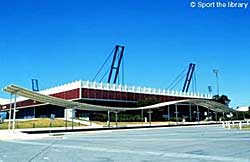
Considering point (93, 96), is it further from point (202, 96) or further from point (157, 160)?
point (157, 160)

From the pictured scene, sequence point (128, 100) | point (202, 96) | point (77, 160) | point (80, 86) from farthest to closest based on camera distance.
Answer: point (202, 96) < point (128, 100) < point (80, 86) < point (77, 160)

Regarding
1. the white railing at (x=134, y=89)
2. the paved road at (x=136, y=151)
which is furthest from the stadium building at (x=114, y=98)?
the paved road at (x=136, y=151)

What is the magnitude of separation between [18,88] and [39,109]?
6448cm

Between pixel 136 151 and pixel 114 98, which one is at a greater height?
pixel 114 98

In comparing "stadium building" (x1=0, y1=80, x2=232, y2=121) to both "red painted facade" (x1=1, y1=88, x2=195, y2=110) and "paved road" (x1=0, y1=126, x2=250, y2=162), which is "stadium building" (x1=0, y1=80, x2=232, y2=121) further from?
"paved road" (x1=0, y1=126, x2=250, y2=162)

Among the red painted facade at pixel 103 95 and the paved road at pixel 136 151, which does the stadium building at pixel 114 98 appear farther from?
the paved road at pixel 136 151

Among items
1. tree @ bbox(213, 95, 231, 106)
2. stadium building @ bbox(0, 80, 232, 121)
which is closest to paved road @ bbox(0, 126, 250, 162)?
stadium building @ bbox(0, 80, 232, 121)

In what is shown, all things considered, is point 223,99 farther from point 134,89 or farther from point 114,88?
point 114,88

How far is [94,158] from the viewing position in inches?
496

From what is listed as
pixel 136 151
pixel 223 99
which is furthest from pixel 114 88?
pixel 136 151

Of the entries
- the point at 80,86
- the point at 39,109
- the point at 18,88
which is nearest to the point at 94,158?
the point at 18,88

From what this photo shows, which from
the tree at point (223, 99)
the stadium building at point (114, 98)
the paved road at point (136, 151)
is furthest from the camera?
the tree at point (223, 99)

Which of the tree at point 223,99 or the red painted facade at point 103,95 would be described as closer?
the red painted facade at point 103,95

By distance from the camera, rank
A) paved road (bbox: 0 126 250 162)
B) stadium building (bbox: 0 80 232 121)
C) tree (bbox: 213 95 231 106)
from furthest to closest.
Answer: tree (bbox: 213 95 231 106) → stadium building (bbox: 0 80 232 121) → paved road (bbox: 0 126 250 162)
